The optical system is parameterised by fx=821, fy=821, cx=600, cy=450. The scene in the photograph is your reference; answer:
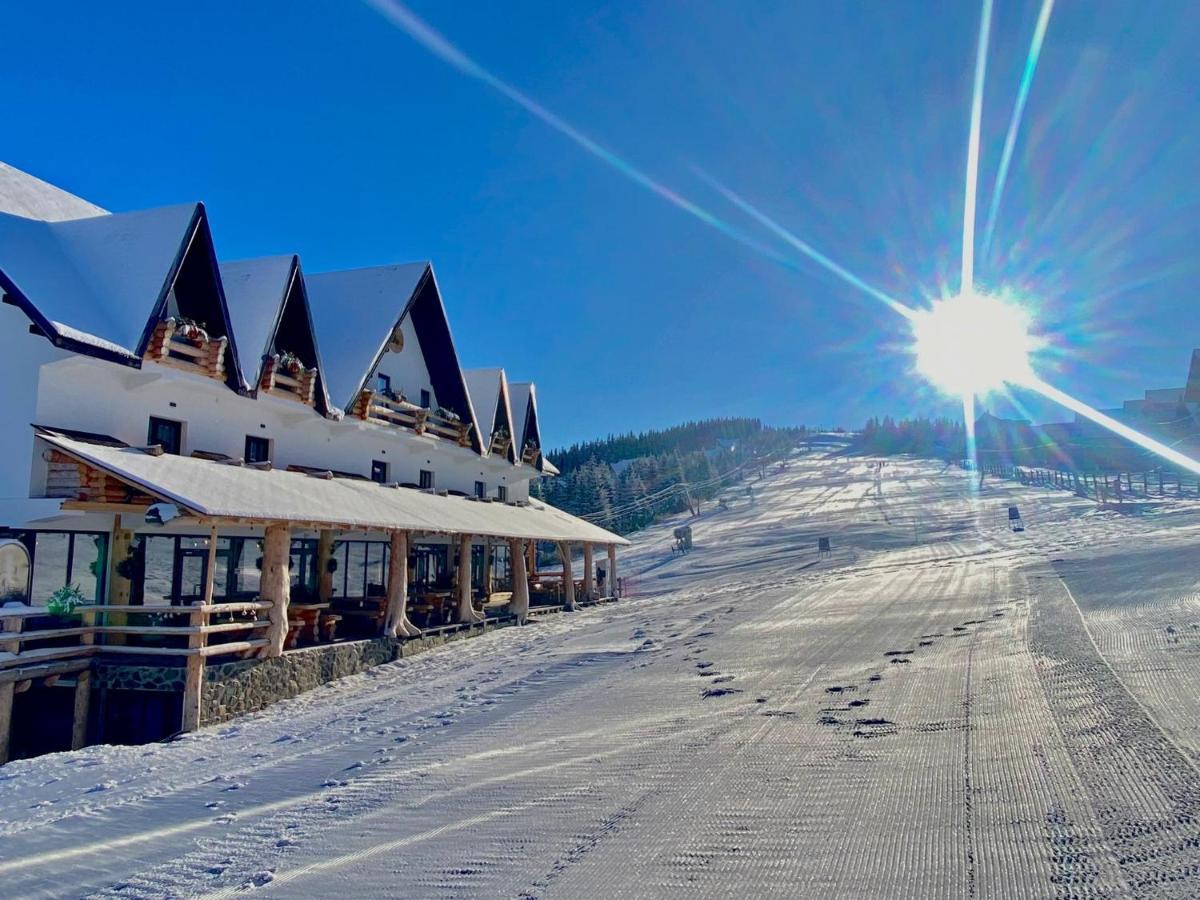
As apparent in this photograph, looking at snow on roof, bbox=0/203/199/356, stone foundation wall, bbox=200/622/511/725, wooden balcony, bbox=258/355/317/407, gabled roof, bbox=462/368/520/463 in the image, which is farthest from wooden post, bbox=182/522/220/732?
gabled roof, bbox=462/368/520/463

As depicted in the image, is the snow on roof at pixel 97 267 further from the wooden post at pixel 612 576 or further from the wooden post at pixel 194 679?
the wooden post at pixel 612 576

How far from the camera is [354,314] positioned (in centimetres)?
2220

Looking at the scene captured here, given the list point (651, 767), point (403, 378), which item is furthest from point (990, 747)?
point (403, 378)

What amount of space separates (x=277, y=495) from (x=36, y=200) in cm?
887

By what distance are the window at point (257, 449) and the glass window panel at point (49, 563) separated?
4.50 m

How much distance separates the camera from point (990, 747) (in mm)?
6230

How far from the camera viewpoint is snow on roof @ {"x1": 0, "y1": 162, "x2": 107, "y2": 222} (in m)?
16.0

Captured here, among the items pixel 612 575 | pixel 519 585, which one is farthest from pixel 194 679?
pixel 612 575

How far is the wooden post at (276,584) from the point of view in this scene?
13.0 m

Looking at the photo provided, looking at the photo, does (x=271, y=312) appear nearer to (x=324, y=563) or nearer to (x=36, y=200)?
(x=36, y=200)

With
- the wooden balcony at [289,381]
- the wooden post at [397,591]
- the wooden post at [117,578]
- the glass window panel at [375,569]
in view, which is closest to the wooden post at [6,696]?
the wooden post at [117,578]

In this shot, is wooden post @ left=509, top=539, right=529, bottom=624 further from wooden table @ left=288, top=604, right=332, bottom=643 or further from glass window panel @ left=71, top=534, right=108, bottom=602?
glass window panel @ left=71, top=534, right=108, bottom=602

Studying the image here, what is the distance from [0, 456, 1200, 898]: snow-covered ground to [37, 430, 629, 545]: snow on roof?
2.94m

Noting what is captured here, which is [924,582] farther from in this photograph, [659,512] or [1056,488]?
[659,512]
